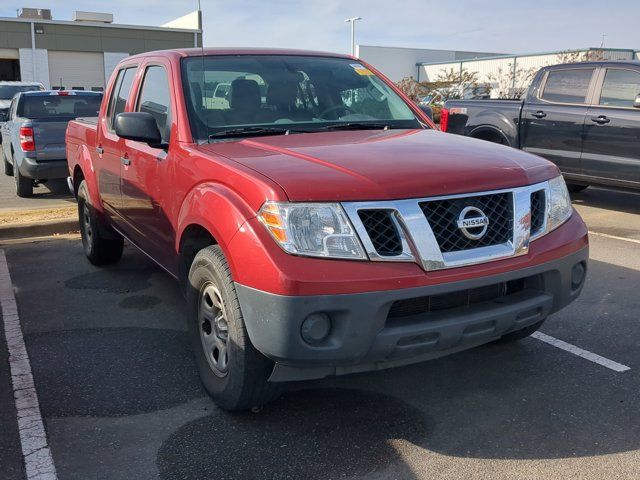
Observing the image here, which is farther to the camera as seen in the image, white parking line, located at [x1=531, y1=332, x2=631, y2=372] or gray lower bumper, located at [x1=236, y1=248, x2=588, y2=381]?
white parking line, located at [x1=531, y1=332, x2=631, y2=372]

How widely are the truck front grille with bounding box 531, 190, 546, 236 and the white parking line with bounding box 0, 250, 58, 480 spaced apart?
8.30 feet

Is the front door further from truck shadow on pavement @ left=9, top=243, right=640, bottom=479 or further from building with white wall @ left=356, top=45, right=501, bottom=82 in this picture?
building with white wall @ left=356, top=45, right=501, bottom=82

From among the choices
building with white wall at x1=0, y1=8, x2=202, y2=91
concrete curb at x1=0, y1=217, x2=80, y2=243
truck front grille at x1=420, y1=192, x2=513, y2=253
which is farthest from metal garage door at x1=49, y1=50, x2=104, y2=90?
truck front grille at x1=420, y1=192, x2=513, y2=253

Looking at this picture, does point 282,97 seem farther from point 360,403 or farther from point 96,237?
point 96,237

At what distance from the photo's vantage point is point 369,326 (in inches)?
106

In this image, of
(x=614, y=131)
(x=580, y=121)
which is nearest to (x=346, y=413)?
(x=614, y=131)

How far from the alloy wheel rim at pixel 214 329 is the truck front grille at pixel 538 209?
5.26 feet

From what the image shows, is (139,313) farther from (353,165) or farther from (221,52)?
(353,165)

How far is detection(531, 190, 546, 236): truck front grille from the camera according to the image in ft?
10.5

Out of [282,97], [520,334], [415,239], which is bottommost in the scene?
[520,334]

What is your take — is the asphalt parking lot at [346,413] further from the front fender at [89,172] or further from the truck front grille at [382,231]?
the front fender at [89,172]

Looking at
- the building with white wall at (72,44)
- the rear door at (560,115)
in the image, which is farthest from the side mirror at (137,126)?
the building with white wall at (72,44)

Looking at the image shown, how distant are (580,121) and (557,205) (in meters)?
5.53

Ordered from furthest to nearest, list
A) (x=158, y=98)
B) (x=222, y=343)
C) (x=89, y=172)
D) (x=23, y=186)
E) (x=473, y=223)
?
(x=23, y=186) → (x=89, y=172) → (x=158, y=98) → (x=222, y=343) → (x=473, y=223)
